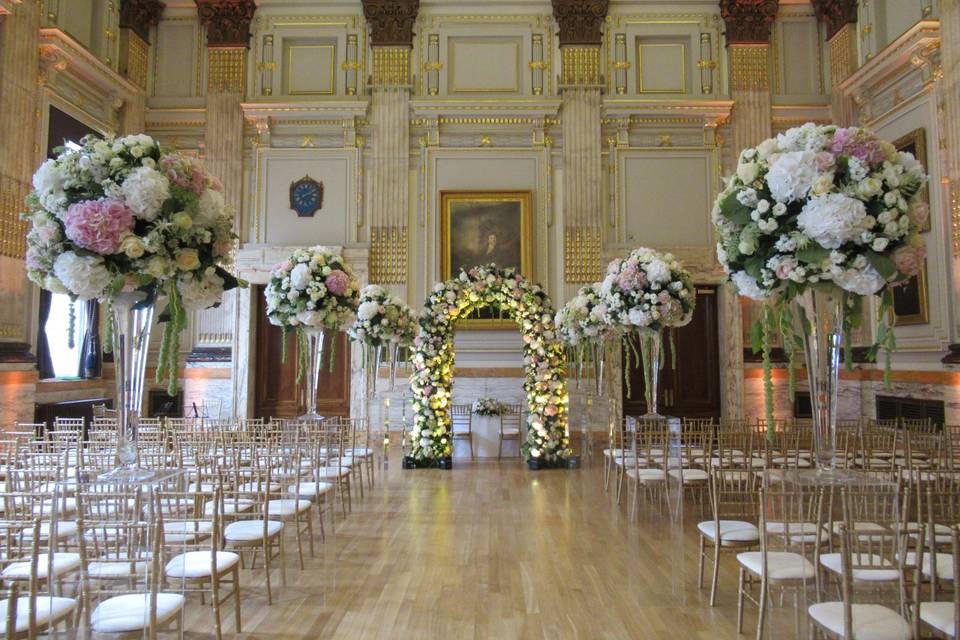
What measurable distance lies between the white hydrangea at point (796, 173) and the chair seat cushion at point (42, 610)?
160 inches

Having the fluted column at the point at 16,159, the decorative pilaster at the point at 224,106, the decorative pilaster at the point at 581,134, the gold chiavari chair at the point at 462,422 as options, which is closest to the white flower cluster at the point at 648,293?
the gold chiavari chair at the point at 462,422

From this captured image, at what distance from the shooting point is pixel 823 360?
3814mm

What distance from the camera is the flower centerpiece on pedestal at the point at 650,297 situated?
801 centimetres

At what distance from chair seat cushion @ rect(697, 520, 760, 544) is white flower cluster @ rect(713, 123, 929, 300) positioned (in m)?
1.86

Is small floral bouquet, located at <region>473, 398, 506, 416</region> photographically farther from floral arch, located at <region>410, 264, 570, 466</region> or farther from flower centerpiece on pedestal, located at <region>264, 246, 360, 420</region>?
flower centerpiece on pedestal, located at <region>264, 246, 360, 420</region>

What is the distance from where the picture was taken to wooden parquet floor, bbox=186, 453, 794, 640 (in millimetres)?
4422

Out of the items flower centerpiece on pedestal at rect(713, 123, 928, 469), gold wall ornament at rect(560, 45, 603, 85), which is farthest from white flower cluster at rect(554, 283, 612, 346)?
flower centerpiece on pedestal at rect(713, 123, 928, 469)

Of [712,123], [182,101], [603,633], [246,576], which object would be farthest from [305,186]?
[603,633]

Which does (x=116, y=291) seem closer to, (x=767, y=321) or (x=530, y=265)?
(x=767, y=321)

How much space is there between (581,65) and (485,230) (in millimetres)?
4036

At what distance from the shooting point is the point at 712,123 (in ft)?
Answer: 48.8

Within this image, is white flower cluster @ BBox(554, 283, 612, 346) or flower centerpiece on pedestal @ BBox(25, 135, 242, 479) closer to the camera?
flower centerpiece on pedestal @ BBox(25, 135, 242, 479)

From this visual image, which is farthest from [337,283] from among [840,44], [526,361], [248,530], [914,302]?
[840,44]

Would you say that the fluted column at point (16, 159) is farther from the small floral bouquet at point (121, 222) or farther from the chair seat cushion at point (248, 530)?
the small floral bouquet at point (121, 222)
